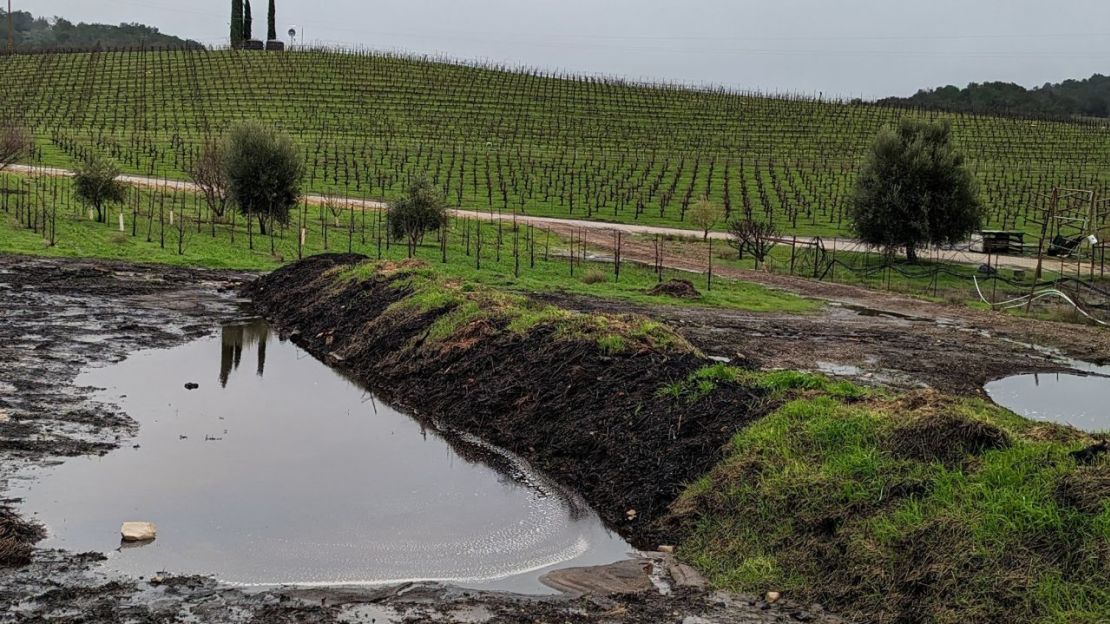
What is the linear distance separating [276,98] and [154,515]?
9823 centimetres

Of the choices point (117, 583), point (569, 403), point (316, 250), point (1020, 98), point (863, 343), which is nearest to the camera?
point (117, 583)

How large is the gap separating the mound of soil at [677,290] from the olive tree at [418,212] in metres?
11.5

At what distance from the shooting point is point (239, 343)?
82.5ft

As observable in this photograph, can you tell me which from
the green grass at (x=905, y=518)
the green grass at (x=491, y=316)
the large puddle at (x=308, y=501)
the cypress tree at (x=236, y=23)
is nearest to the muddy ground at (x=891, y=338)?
the green grass at (x=491, y=316)

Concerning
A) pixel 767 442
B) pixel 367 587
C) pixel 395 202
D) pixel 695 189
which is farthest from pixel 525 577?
pixel 695 189

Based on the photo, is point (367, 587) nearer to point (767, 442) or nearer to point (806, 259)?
point (767, 442)

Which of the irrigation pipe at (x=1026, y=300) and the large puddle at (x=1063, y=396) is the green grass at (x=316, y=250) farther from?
the large puddle at (x=1063, y=396)

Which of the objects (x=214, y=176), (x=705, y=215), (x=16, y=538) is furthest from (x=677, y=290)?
(x=16, y=538)

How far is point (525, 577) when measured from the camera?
1162cm

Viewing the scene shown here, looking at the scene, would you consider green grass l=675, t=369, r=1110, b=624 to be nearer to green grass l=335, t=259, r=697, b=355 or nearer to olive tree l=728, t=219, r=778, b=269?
green grass l=335, t=259, r=697, b=355

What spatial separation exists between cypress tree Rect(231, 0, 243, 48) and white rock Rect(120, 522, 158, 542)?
125937 mm

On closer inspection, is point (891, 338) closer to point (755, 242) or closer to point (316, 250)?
point (755, 242)

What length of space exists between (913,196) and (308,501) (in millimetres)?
40850

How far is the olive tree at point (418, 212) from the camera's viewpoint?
42.6 meters
